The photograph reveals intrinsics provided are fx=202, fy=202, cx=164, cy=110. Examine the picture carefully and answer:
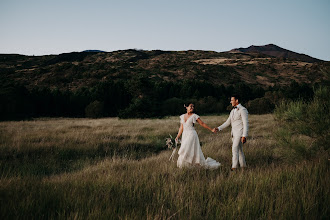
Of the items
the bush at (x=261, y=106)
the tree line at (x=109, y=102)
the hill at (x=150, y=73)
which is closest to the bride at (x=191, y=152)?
the tree line at (x=109, y=102)

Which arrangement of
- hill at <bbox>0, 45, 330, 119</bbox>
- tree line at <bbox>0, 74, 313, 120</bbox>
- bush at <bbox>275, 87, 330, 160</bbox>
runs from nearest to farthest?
bush at <bbox>275, 87, 330, 160</bbox>
tree line at <bbox>0, 74, 313, 120</bbox>
hill at <bbox>0, 45, 330, 119</bbox>

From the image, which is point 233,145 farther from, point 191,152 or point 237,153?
point 191,152

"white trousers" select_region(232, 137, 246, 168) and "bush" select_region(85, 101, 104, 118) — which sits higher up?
"white trousers" select_region(232, 137, 246, 168)

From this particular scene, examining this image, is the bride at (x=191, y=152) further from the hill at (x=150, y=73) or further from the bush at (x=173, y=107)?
the hill at (x=150, y=73)

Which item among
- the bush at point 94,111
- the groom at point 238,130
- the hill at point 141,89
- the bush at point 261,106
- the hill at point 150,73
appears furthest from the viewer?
the hill at point 150,73

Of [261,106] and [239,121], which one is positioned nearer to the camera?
[239,121]

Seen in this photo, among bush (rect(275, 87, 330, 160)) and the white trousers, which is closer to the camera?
bush (rect(275, 87, 330, 160))

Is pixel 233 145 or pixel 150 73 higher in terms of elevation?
pixel 150 73

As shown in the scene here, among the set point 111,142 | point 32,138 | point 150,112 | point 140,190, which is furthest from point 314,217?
point 150,112

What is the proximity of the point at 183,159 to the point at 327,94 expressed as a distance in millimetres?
3974

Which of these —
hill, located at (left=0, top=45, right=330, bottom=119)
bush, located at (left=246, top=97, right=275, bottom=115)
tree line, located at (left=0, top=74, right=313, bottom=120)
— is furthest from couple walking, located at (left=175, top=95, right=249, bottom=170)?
bush, located at (left=246, top=97, right=275, bottom=115)

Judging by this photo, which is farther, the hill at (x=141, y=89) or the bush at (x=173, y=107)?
the bush at (x=173, y=107)

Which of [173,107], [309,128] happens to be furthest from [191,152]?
[173,107]

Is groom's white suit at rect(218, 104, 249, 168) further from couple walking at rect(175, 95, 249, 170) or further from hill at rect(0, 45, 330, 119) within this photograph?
hill at rect(0, 45, 330, 119)
